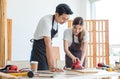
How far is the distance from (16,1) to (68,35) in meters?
1.74

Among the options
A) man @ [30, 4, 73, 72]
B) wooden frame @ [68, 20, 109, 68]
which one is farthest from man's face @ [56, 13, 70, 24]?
wooden frame @ [68, 20, 109, 68]

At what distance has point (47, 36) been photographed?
2.31 m

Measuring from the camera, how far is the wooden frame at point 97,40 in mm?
4414

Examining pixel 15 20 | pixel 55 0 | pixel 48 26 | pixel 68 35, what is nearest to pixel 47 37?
pixel 48 26

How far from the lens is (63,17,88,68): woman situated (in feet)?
9.68

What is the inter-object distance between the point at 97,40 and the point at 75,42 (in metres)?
1.50

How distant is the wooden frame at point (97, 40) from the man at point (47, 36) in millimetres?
1997

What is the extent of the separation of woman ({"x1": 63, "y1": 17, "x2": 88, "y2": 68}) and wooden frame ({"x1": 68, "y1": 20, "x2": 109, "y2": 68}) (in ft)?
4.38

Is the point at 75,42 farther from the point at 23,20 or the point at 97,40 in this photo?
the point at 23,20

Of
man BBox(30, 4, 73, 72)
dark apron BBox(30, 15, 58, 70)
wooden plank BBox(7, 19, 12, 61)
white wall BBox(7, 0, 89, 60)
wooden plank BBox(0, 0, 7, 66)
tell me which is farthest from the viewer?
white wall BBox(7, 0, 89, 60)

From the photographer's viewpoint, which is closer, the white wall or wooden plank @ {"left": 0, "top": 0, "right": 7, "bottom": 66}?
wooden plank @ {"left": 0, "top": 0, "right": 7, "bottom": 66}

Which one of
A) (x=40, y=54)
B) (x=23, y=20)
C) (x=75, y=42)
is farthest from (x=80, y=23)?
(x=23, y=20)

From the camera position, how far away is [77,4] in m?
5.12

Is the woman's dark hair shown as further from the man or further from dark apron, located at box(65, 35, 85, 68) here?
the man
